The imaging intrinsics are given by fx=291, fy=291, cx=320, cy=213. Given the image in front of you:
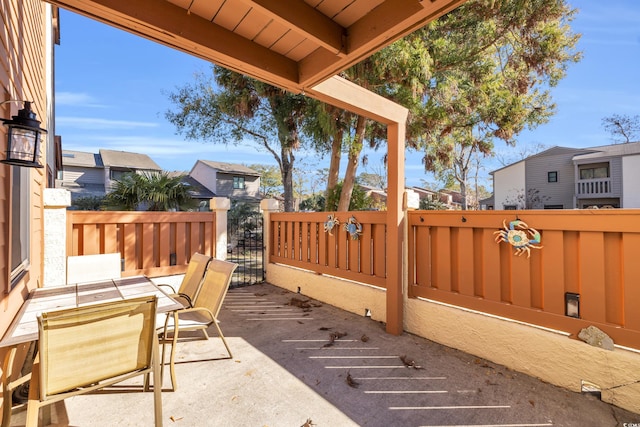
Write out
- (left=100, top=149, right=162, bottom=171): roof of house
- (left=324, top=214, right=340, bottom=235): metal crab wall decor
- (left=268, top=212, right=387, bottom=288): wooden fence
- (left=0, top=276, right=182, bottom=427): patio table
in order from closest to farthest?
(left=0, top=276, right=182, bottom=427): patio table → (left=268, top=212, right=387, bottom=288): wooden fence → (left=324, top=214, right=340, bottom=235): metal crab wall decor → (left=100, top=149, right=162, bottom=171): roof of house

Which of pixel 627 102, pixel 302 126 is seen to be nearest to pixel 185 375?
pixel 302 126

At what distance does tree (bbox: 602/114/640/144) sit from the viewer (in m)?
20.3

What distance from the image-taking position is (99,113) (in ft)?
102

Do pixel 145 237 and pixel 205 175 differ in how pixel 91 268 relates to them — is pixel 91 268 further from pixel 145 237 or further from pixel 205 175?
pixel 205 175

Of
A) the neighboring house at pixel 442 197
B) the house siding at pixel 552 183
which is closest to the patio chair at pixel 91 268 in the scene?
the neighboring house at pixel 442 197

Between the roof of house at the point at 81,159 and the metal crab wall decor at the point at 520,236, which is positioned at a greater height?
the roof of house at the point at 81,159

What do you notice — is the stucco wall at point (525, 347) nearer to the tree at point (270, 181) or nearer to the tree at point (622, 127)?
the tree at point (622, 127)

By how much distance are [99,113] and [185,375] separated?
126ft

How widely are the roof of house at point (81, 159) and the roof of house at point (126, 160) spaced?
53cm

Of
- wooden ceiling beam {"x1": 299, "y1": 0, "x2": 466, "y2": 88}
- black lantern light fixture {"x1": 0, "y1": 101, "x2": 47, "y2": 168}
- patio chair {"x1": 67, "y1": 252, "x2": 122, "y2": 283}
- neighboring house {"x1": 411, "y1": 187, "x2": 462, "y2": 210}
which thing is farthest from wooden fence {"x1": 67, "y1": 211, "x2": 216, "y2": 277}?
neighboring house {"x1": 411, "y1": 187, "x2": 462, "y2": 210}

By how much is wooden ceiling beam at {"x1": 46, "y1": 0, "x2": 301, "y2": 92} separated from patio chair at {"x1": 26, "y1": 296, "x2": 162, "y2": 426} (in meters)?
1.81

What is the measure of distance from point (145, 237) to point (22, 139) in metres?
3.35

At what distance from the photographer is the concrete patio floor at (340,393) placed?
202 cm

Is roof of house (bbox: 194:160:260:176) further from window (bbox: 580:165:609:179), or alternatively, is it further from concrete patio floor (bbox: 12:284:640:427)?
window (bbox: 580:165:609:179)
